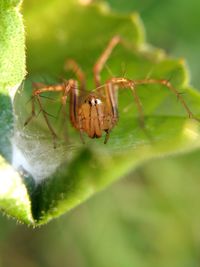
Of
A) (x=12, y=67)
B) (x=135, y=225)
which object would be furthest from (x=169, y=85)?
(x=135, y=225)

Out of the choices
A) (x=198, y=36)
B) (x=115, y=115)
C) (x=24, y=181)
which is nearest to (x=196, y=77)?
(x=198, y=36)

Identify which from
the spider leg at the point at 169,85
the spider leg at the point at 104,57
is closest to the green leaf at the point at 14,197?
the spider leg at the point at 169,85

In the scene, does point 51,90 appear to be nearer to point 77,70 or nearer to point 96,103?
point 96,103

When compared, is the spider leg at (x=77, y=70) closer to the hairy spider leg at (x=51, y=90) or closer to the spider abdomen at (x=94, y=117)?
the hairy spider leg at (x=51, y=90)

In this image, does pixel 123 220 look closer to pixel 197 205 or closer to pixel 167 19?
pixel 197 205

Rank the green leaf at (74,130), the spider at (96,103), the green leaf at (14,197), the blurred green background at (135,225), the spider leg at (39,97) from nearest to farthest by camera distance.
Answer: the green leaf at (14,197) → the green leaf at (74,130) → the spider leg at (39,97) → the spider at (96,103) → the blurred green background at (135,225)

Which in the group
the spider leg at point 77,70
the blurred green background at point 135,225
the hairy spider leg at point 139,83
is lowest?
the blurred green background at point 135,225
